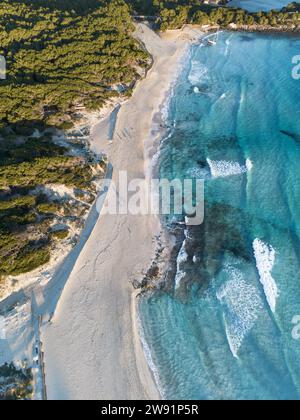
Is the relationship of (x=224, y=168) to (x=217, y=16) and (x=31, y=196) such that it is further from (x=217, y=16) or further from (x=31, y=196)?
(x=217, y=16)

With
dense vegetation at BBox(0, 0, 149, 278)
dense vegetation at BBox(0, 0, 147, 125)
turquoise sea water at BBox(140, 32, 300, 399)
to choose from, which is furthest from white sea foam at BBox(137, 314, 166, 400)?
dense vegetation at BBox(0, 0, 147, 125)

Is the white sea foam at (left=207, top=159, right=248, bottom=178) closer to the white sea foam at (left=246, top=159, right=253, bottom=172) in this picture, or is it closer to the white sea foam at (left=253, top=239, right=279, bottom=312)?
the white sea foam at (left=246, top=159, right=253, bottom=172)

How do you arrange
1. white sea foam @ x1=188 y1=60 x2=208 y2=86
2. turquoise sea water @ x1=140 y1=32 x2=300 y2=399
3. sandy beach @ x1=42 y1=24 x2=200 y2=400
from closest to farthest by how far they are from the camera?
sandy beach @ x1=42 y1=24 x2=200 y2=400
turquoise sea water @ x1=140 y1=32 x2=300 y2=399
white sea foam @ x1=188 y1=60 x2=208 y2=86

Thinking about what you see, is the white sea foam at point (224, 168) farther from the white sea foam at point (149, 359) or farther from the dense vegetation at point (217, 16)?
the dense vegetation at point (217, 16)

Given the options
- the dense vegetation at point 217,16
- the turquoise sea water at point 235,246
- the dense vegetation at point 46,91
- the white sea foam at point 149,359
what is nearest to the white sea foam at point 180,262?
the turquoise sea water at point 235,246

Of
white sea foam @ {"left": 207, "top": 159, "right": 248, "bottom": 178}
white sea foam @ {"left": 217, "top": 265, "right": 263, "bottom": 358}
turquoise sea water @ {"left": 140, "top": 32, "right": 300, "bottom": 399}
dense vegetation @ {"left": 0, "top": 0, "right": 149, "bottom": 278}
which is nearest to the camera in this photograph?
turquoise sea water @ {"left": 140, "top": 32, "right": 300, "bottom": 399}

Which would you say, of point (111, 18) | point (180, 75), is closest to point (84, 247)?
point (180, 75)
